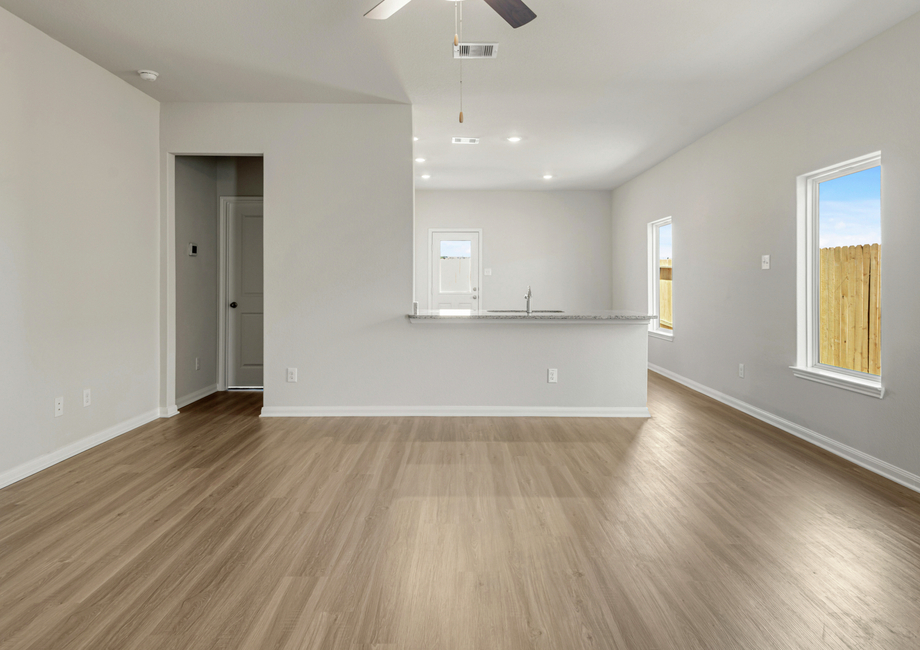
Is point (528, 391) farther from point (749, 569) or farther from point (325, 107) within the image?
point (325, 107)

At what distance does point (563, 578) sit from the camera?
6.03 feet

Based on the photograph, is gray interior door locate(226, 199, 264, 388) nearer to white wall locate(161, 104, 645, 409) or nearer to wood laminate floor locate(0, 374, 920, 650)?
white wall locate(161, 104, 645, 409)

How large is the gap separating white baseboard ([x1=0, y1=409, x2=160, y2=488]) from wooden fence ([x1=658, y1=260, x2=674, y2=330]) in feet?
18.4

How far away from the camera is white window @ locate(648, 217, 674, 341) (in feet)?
20.3

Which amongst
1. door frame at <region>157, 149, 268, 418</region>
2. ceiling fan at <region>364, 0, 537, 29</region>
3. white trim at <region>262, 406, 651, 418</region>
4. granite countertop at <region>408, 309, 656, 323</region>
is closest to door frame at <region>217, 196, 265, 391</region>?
door frame at <region>157, 149, 268, 418</region>

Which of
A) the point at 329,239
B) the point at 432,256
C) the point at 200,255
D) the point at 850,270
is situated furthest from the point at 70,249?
the point at 850,270

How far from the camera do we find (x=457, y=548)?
205 centimetres

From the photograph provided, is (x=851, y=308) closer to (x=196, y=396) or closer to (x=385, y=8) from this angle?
(x=385, y=8)

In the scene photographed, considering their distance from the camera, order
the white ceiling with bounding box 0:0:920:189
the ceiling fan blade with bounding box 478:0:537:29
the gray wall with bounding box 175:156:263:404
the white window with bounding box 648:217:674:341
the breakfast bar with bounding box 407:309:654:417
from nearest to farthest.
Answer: the ceiling fan blade with bounding box 478:0:537:29 < the white ceiling with bounding box 0:0:920:189 < the breakfast bar with bounding box 407:309:654:417 < the gray wall with bounding box 175:156:263:404 < the white window with bounding box 648:217:674:341

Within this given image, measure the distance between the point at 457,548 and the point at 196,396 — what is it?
3.79m

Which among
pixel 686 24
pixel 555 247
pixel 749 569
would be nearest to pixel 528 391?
pixel 749 569

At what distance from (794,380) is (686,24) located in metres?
2.62

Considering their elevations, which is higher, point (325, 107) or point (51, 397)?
point (325, 107)

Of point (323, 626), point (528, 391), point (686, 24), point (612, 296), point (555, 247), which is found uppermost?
point (686, 24)
